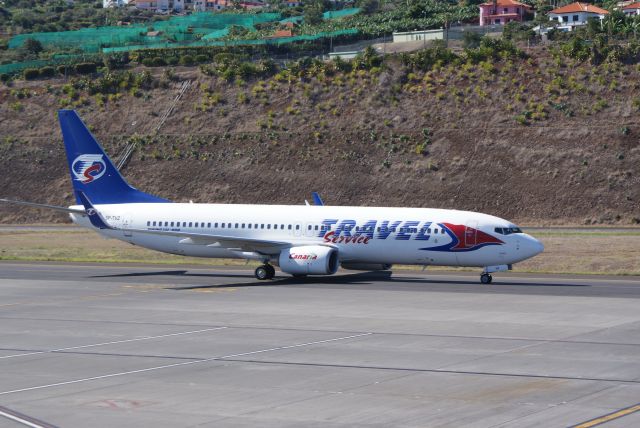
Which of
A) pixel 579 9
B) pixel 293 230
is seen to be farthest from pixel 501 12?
pixel 293 230

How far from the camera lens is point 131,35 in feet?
461

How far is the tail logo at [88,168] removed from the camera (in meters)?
57.2

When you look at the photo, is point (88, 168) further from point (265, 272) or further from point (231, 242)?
point (265, 272)

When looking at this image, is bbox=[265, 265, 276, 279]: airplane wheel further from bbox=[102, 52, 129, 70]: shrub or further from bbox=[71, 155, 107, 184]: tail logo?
bbox=[102, 52, 129, 70]: shrub

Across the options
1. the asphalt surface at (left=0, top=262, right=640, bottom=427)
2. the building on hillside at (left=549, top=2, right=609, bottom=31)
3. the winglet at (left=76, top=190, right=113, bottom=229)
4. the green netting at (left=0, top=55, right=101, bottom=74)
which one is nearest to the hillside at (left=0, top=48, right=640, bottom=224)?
the green netting at (left=0, top=55, right=101, bottom=74)

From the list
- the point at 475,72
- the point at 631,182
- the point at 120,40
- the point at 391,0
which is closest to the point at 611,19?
the point at 475,72

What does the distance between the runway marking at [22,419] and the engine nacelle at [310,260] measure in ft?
90.3

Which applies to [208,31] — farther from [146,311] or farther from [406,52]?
[146,311]

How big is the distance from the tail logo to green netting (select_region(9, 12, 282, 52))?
74526 mm

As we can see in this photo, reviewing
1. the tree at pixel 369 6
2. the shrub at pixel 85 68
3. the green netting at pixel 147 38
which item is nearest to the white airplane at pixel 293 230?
the shrub at pixel 85 68

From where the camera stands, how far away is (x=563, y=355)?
28.3 m

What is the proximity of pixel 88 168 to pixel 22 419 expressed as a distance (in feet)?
124

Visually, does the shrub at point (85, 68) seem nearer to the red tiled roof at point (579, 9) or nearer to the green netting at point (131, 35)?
the green netting at point (131, 35)

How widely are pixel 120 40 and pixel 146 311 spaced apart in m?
102
